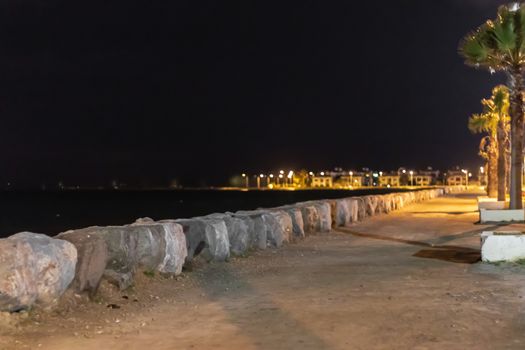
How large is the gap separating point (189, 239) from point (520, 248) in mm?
6131

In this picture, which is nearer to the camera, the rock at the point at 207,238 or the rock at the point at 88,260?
the rock at the point at 88,260

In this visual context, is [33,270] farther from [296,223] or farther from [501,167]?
[501,167]

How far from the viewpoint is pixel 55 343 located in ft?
22.4

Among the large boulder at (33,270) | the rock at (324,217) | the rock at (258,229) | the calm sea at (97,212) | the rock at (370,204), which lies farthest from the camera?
the calm sea at (97,212)

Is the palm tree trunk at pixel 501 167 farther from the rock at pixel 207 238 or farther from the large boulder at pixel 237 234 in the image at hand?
the rock at pixel 207 238

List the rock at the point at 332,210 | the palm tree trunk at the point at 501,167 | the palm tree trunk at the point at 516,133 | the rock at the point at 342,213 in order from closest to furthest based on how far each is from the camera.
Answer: the palm tree trunk at the point at 516,133 < the rock at the point at 332,210 < the rock at the point at 342,213 < the palm tree trunk at the point at 501,167

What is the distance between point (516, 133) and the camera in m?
22.6

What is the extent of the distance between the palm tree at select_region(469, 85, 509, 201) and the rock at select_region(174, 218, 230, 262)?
20.8m

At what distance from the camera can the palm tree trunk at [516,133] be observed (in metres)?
22.2

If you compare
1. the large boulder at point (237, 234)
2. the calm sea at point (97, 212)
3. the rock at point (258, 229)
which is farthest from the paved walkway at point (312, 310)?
the calm sea at point (97, 212)

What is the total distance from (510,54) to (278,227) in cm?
1092

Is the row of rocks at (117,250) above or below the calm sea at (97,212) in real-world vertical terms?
above

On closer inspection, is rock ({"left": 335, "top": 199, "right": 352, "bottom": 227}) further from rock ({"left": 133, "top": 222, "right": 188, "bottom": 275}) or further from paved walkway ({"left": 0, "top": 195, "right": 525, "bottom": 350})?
rock ({"left": 133, "top": 222, "right": 188, "bottom": 275})

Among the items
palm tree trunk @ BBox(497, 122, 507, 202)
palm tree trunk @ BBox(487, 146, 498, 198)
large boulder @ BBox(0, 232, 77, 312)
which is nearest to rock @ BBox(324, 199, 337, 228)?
palm tree trunk @ BBox(497, 122, 507, 202)
